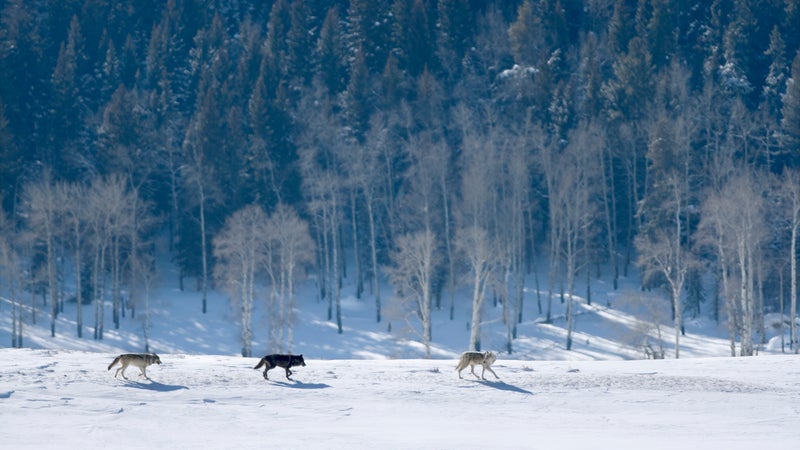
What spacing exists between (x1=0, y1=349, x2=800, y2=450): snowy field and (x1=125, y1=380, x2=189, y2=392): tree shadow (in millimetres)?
47

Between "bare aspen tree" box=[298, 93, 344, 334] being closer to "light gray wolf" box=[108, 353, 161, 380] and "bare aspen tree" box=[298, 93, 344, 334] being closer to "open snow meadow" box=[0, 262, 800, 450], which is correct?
"open snow meadow" box=[0, 262, 800, 450]

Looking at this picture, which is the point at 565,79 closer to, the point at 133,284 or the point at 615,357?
the point at 615,357

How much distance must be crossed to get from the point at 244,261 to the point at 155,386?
2810 centimetres

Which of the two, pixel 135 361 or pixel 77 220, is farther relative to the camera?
pixel 77 220

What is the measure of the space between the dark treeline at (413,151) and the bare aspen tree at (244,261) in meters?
0.29

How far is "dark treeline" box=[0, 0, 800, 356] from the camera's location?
55.5 metres

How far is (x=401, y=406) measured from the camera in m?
21.4

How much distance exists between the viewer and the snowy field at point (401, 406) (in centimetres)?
1847

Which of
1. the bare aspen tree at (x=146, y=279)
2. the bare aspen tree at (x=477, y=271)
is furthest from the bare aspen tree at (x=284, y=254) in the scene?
the bare aspen tree at (x=477, y=271)

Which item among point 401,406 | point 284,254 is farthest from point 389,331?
point 401,406

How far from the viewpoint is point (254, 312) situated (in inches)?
2373

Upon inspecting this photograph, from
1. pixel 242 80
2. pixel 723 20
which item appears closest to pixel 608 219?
pixel 723 20

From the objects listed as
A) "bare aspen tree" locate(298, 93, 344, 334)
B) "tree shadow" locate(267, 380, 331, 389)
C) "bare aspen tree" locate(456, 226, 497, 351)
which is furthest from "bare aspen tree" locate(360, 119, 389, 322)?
"tree shadow" locate(267, 380, 331, 389)

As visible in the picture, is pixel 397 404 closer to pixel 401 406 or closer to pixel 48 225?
pixel 401 406
